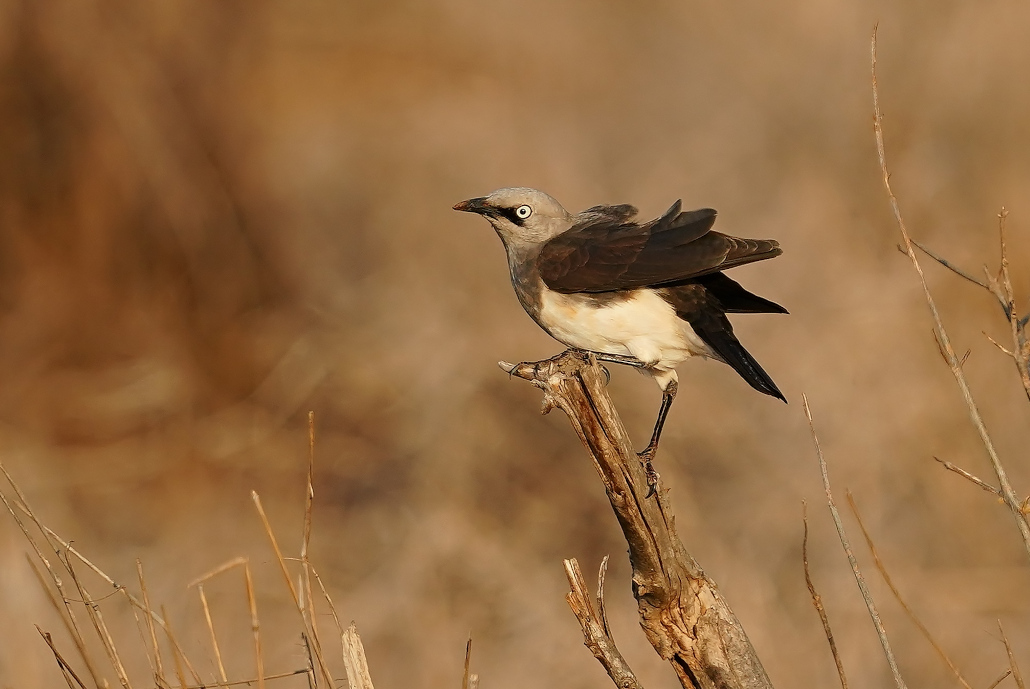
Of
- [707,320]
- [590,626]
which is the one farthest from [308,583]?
[707,320]

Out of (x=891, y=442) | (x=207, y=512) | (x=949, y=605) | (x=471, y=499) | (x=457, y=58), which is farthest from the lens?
(x=457, y=58)

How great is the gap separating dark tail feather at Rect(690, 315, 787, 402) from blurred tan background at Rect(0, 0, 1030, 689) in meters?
3.87

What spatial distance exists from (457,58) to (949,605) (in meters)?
8.04

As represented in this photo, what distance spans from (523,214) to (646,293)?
0.73 m

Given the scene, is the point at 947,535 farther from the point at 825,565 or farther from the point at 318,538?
the point at 318,538

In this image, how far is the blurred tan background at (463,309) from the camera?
27.9ft

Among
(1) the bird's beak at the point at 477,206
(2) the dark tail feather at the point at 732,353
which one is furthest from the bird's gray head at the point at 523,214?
(2) the dark tail feather at the point at 732,353

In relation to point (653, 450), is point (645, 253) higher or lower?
higher

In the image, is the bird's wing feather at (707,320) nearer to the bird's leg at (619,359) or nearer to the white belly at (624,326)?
the white belly at (624,326)

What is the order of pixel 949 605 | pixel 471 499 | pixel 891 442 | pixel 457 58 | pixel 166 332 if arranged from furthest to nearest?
1. pixel 457 58
2. pixel 166 332
3. pixel 471 499
4. pixel 891 442
5. pixel 949 605

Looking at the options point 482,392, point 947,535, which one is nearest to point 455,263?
point 482,392

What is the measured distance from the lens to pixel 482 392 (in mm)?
9648

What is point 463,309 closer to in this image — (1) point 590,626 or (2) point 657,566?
(2) point 657,566

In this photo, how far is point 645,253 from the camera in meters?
4.48
